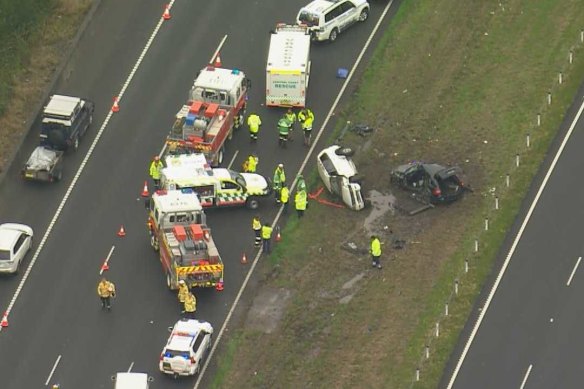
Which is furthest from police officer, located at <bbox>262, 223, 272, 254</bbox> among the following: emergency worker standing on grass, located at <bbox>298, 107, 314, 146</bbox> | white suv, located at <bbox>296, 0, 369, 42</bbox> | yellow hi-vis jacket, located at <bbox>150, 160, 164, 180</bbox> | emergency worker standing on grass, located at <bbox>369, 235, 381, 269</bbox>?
white suv, located at <bbox>296, 0, 369, 42</bbox>

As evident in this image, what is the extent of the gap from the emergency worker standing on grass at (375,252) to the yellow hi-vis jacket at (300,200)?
15.4 ft

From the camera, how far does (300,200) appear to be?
101 metres

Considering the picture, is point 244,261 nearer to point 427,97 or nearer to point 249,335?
point 249,335

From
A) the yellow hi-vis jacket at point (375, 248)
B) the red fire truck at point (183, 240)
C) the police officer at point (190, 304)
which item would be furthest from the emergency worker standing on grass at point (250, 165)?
the police officer at point (190, 304)

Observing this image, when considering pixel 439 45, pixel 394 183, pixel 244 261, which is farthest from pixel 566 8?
pixel 244 261

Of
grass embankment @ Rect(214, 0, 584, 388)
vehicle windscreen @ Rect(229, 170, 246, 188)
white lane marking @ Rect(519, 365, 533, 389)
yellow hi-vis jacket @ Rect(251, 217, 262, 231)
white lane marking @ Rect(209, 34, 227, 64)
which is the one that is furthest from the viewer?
white lane marking @ Rect(209, 34, 227, 64)

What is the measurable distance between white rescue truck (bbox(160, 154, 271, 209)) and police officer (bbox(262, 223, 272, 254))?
279 cm

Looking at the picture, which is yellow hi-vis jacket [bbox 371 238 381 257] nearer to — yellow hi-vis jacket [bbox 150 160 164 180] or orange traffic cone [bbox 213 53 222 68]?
yellow hi-vis jacket [bbox 150 160 164 180]

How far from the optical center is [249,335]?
3723 inches

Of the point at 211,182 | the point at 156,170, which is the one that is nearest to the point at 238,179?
the point at 211,182

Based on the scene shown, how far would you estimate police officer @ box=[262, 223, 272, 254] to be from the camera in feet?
324

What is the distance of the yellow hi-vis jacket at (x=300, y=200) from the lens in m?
101

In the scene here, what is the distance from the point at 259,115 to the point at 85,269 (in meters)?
15.1

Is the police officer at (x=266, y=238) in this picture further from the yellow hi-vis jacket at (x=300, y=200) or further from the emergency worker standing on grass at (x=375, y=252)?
the emergency worker standing on grass at (x=375, y=252)
